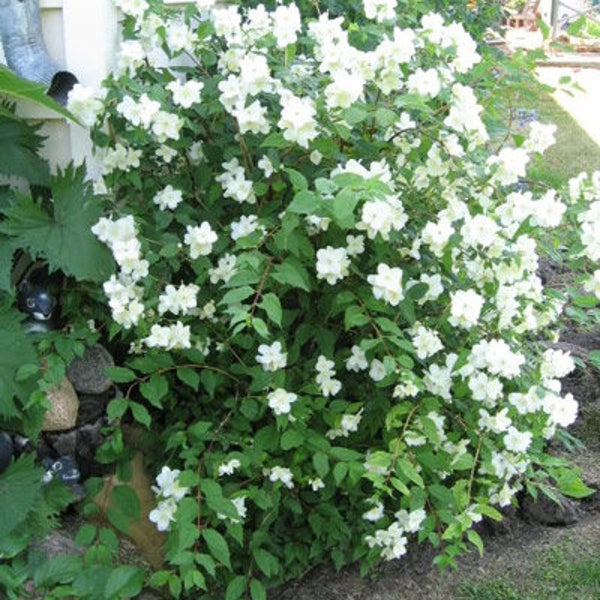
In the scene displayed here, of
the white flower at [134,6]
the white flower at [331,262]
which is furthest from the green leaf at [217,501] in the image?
the white flower at [134,6]

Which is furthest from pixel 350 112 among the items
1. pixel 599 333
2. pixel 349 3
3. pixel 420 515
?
pixel 599 333

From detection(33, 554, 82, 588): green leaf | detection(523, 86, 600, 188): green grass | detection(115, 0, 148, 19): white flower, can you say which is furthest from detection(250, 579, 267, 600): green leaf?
detection(523, 86, 600, 188): green grass

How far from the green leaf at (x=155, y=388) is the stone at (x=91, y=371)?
0.94 ft

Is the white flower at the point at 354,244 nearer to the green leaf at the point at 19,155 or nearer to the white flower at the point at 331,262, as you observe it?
the white flower at the point at 331,262

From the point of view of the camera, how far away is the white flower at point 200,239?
2.51 meters

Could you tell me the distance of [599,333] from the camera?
13.4 ft

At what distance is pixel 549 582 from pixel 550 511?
0.30 m

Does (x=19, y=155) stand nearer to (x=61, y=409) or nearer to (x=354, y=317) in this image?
(x=61, y=409)

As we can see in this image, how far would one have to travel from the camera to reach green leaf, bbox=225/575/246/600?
253 cm

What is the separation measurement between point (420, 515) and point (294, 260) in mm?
701

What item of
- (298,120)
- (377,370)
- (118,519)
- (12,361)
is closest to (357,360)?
(377,370)

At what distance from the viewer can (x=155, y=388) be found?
8.28 feet

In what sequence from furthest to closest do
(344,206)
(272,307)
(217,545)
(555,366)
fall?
1. (555,366)
2. (217,545)
3. (272,307)
4. (344,206)

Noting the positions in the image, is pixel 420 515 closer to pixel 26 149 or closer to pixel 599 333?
pixel 26 149
